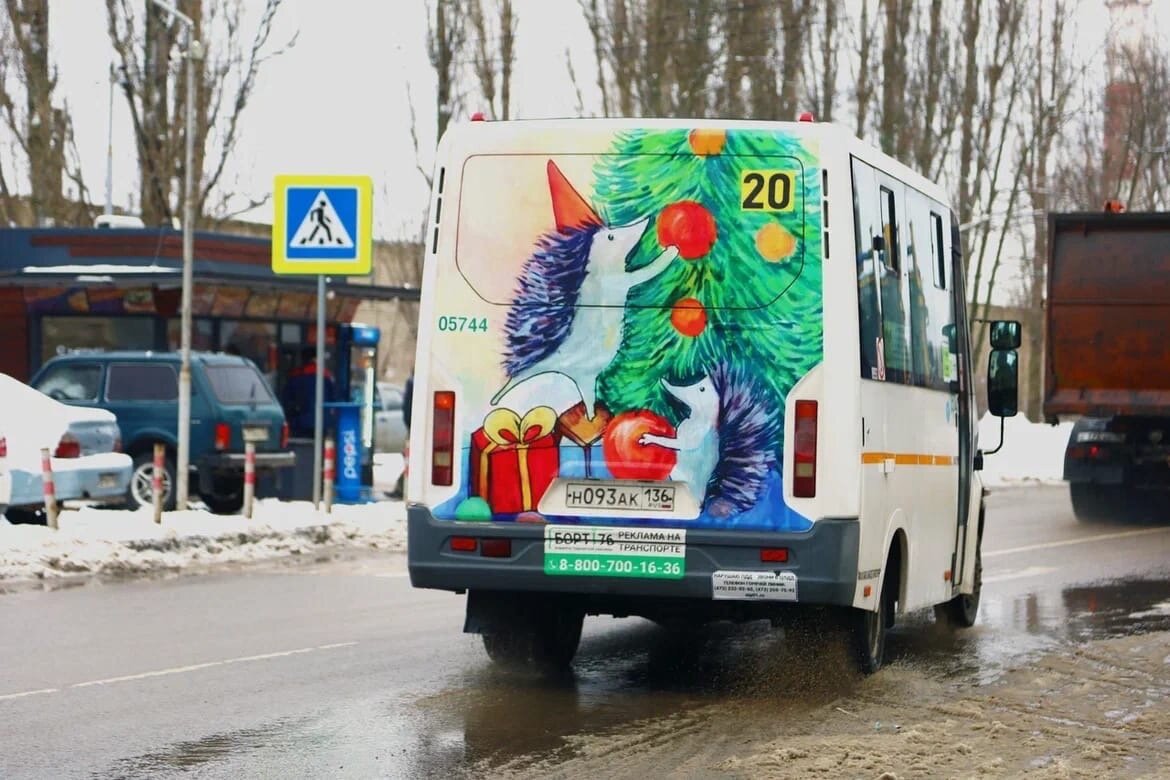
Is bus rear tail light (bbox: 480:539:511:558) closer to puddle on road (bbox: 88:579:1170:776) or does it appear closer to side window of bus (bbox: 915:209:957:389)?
puddle on road (bbox: 88:579:1170:776)

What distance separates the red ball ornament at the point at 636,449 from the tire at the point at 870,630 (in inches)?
51.5

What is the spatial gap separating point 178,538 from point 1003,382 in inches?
332

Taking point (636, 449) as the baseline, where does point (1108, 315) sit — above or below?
above

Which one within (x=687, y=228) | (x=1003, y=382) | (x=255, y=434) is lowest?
(x=255, y=434)

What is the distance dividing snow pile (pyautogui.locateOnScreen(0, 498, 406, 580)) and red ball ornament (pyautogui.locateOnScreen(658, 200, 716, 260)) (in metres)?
8.06

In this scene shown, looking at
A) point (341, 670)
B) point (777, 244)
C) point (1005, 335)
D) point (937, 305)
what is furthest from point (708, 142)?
point (341, 670)

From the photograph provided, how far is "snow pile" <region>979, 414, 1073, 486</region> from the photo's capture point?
35406 millimetres

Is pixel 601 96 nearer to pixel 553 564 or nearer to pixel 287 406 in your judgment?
pixel 287 406

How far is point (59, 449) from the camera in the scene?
1922 centimetres

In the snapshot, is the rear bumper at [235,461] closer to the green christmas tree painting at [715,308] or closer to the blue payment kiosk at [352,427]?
the blue payment kiosk at [352,427]

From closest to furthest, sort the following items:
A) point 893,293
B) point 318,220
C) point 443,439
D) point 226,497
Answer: point 443,439, point 893,293, point 318,220, point 226,497

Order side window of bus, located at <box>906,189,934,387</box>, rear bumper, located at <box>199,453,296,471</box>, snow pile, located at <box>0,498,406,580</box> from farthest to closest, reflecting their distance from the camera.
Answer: rear bumper, located at <box>199,453,296,471</box> → snow pile, located at <box>0,498,406,580</box> → side window of bus, located at <box>906,189,934,387</box>

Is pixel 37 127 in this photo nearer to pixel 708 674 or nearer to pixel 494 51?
pixel 494 51

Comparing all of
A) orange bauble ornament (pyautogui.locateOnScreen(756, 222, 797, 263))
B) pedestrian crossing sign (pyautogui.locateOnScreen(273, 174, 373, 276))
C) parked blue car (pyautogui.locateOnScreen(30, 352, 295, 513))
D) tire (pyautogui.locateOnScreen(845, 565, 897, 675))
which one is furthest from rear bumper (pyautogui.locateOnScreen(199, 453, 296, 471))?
orange bauble ornament (pyautogui.locateOnScreen(756, 222, 797, 263))
